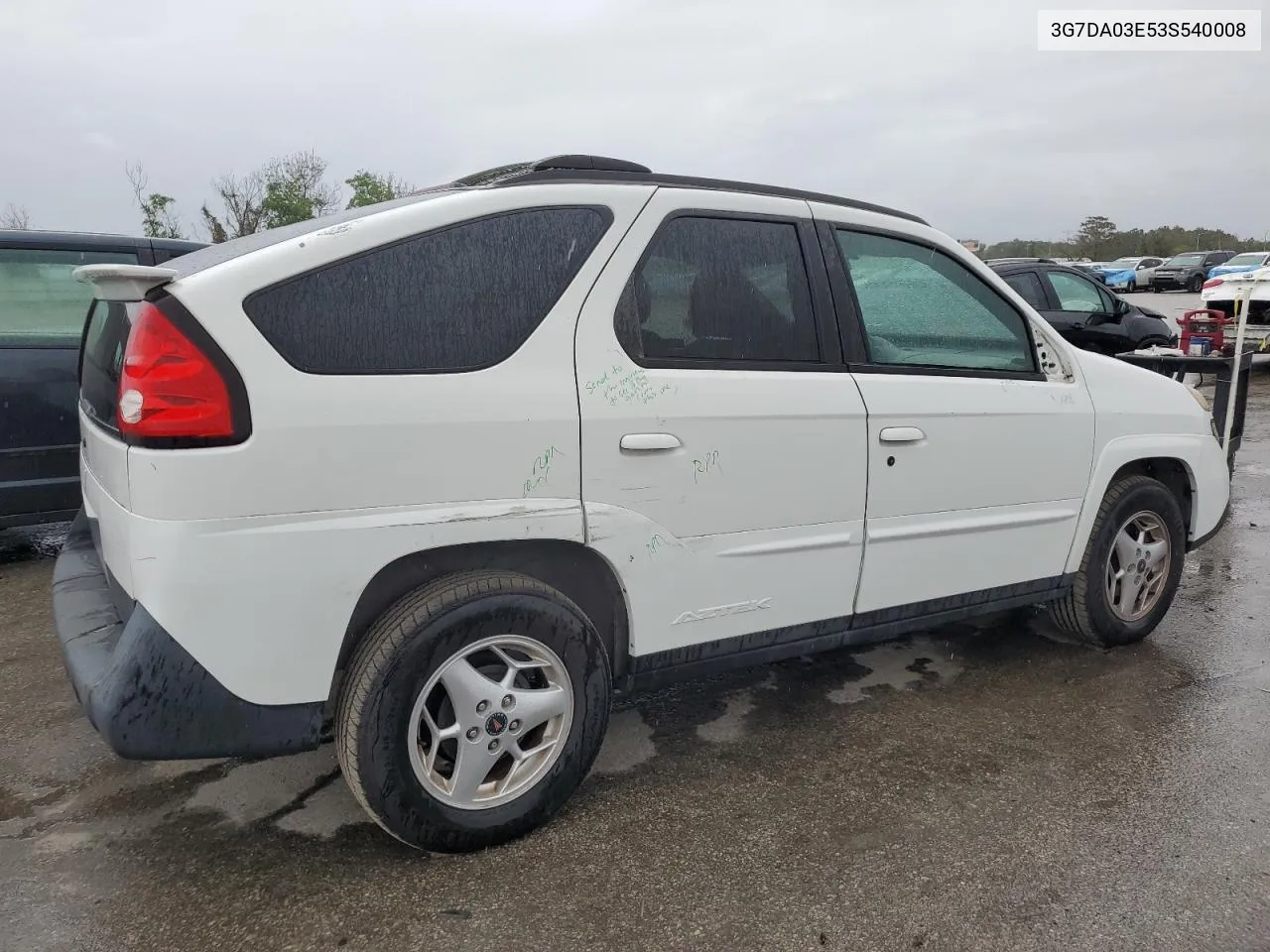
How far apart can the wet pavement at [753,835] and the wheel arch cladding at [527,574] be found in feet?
1.69

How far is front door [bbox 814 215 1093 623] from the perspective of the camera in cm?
298

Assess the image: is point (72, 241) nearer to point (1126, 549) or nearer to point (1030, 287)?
point (1126, 549)

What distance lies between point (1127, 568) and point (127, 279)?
A: 12.3ft

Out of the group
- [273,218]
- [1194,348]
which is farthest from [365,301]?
[273,218]

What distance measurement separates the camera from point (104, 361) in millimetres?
2496

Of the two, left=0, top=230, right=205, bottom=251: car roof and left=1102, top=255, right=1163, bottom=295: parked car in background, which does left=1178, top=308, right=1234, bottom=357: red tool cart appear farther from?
left=1102, top=255, right=1163, bottom=295: parked car in background

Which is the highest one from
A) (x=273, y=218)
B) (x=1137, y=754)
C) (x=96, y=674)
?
(x=273, y=218)

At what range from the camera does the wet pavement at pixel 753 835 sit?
2.16 meters

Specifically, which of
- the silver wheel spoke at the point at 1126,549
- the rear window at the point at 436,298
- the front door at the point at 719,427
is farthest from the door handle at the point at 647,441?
the silver wheel spoke at the point at 1126,549

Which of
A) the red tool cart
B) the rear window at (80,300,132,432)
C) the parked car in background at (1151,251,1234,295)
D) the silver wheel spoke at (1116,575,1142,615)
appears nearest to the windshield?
the parked car in background at (1151,251,1234,295)

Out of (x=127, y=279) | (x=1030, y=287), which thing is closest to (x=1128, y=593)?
(x=127, y=279)

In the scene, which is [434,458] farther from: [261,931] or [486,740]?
[261,931]

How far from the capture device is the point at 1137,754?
3018 millimetres

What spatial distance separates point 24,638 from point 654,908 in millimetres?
3174
